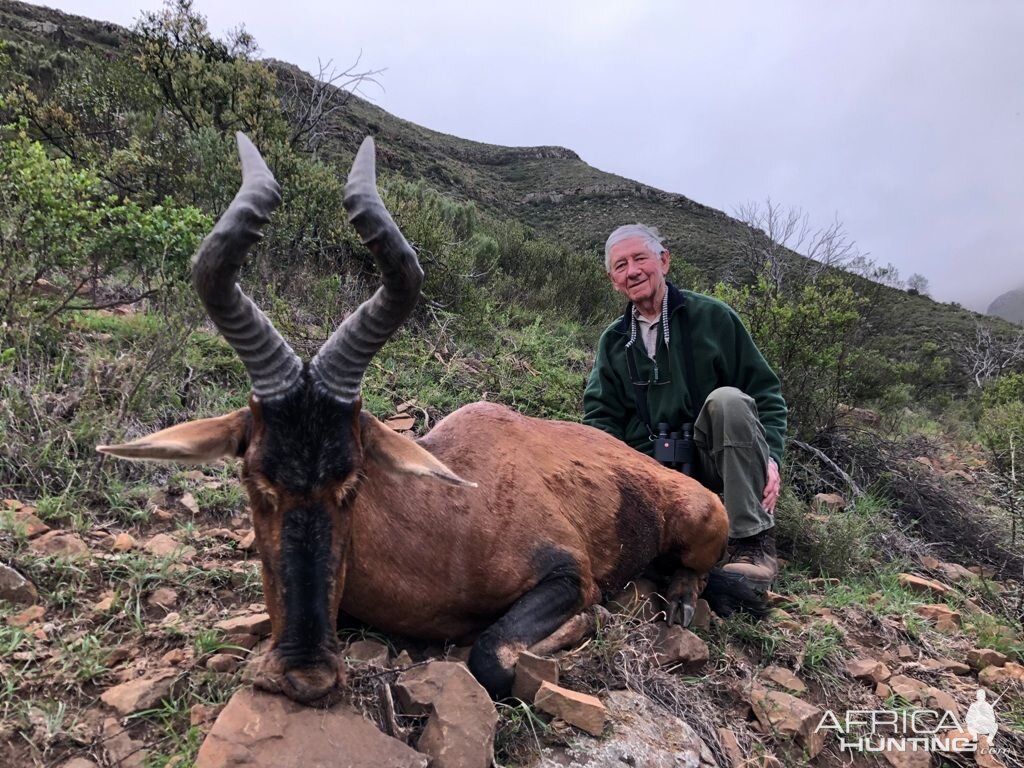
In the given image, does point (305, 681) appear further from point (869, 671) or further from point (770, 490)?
point (770, 490)

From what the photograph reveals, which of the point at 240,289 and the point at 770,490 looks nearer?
the point at 240,289

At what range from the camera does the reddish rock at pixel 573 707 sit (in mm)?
2342

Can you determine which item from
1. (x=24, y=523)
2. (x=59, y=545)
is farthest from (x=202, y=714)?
(x=24, y=523)

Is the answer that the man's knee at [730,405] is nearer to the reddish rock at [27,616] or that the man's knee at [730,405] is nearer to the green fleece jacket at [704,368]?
the green fleece jacket at [704,368]

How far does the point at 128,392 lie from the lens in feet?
13.3

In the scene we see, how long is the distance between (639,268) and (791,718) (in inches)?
114

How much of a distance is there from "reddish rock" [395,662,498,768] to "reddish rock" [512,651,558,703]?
270 mm

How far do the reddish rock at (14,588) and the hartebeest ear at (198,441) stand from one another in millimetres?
898

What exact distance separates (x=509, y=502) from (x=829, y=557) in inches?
120

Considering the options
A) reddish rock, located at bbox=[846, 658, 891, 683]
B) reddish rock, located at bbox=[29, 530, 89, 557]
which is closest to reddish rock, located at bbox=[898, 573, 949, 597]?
reddish rock, located at bbox=[846, 658, 891, 683]

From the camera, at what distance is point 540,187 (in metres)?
41.1

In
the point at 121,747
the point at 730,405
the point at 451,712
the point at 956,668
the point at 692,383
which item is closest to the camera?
the point at 121,747

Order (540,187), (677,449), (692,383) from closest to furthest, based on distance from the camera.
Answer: (677,449)
(692,383)
(540,187)

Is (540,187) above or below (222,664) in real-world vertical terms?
above
